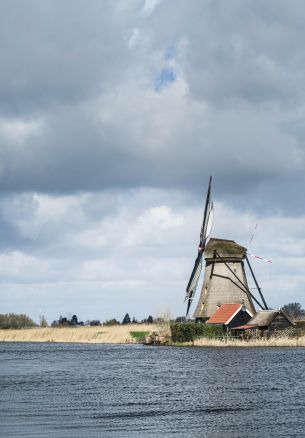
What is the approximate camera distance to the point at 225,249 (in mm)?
71000

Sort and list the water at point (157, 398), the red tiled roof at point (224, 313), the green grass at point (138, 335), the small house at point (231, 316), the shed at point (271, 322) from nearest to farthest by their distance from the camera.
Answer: the water at point (157, 398) → the shed at point (271, 322) → the small house at point (231, 316) → the red tiled roof at point (224, 313) → the green grass at point (138, 335)

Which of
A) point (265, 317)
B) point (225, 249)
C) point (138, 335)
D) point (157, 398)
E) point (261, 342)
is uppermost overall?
point (225, 249)

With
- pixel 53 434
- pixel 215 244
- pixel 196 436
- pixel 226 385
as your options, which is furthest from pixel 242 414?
pixel 215 244

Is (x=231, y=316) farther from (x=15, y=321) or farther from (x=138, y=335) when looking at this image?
(x=15, y=321)

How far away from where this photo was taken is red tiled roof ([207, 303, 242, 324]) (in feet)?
217

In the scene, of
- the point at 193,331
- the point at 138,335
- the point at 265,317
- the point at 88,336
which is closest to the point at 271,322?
the point at 265,317

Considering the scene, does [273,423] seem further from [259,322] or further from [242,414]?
[259,322]

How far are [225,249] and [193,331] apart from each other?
946 cm

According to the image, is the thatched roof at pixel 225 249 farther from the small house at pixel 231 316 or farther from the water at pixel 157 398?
the water at pixel 157 398

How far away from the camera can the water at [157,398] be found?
69.9ft

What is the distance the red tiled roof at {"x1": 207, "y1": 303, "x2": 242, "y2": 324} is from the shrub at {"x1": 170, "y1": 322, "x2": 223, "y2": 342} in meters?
2.06

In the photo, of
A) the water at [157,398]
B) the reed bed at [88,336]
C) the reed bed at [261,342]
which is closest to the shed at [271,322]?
the reed bed at [261,342]

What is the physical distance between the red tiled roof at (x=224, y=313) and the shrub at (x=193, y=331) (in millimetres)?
2055

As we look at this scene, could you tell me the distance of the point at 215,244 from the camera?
71.2m
